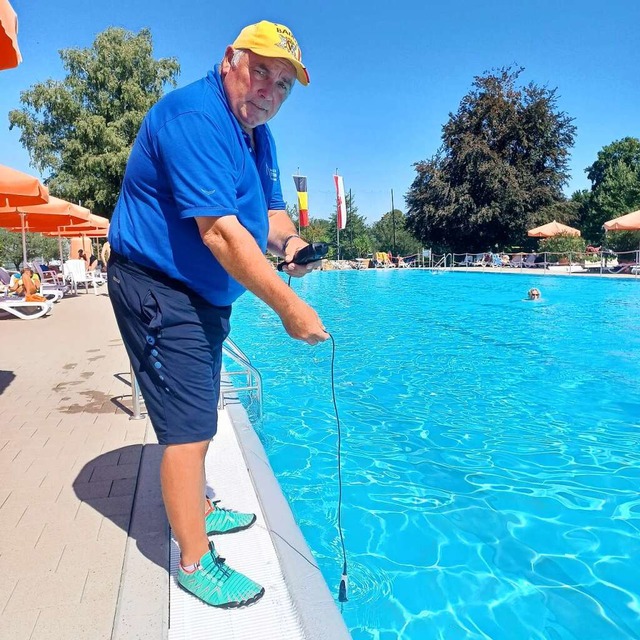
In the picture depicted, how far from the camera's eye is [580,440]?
4.58 m

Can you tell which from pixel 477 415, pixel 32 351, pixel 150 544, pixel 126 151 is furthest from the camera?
pixel 126 151

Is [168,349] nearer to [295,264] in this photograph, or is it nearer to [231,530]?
[295,264]

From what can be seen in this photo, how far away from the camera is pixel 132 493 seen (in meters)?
2.61

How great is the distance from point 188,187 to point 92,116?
95.6 feet

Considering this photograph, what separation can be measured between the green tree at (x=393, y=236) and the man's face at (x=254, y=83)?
46838 millimetres

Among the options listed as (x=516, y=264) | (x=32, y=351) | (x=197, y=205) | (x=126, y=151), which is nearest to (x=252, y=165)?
(x=197, y=205)

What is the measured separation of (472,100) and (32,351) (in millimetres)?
37059

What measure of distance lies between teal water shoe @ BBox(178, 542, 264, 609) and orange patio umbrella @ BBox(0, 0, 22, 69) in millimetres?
2495

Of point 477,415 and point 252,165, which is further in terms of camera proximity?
point 477,415

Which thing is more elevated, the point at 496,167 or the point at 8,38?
the point at 496,167

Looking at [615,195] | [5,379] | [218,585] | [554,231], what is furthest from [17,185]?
[615,195]

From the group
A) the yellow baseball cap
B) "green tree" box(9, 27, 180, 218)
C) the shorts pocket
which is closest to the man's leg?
the shorts pocket

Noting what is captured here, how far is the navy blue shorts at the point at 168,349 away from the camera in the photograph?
171 cm

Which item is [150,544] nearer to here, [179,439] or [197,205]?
[179,439]
